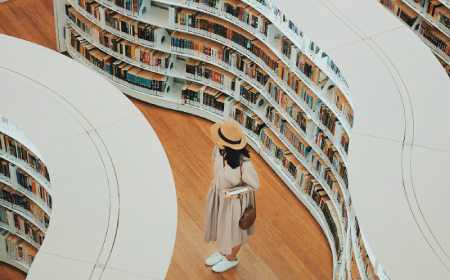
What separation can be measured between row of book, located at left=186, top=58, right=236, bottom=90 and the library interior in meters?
0.02

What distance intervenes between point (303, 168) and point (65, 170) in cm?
337

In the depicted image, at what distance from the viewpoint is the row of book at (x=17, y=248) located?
219 inches

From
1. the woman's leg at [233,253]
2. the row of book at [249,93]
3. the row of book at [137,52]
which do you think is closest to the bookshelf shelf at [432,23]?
the row of book at [249,93]

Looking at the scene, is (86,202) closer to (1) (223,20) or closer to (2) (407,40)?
(2) (407,40)

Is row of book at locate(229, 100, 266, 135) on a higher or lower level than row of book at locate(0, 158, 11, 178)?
higher

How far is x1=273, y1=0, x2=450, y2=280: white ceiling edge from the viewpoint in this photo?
10.3 feet

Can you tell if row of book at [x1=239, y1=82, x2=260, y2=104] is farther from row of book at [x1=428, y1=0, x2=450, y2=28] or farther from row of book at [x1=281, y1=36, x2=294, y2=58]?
row of book at [x1=428, y1=0, x2=450, y2=28]

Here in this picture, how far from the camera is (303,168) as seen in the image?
627 centimetres

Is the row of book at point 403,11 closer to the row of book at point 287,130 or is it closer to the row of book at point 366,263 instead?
the row of book at point 287,130

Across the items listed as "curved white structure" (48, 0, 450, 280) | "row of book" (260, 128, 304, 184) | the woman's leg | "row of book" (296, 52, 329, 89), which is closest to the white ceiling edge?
"curved white structure" (48, 0, 450, 280)

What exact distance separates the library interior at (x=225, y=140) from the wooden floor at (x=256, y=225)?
18 millimetres

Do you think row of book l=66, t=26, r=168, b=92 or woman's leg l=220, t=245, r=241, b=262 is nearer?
woman's leg l=220, t=245, r=241, b=262

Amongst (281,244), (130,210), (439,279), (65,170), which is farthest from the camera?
(281,244)

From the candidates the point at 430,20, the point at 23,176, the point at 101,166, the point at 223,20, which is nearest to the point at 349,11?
the point at 430,20
